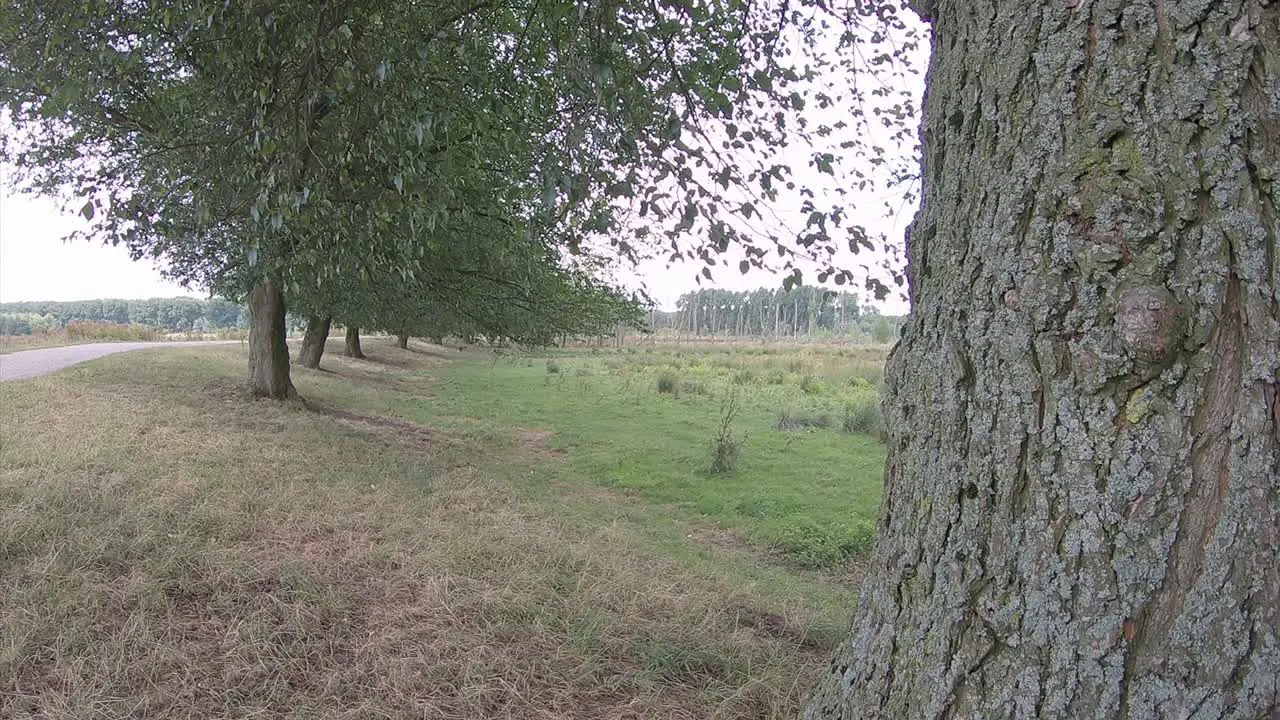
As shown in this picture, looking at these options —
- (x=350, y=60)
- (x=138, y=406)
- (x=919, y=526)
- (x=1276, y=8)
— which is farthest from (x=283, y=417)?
(x=1276, y=8)

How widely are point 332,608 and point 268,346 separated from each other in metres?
10.2

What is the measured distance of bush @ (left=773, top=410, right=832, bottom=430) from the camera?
15521 millimetres

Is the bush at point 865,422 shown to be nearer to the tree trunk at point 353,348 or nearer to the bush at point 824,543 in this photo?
the bush at point 824,543

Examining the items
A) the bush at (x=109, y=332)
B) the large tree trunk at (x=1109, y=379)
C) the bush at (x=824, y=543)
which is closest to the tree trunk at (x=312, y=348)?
the bush at (x=109, y=332)

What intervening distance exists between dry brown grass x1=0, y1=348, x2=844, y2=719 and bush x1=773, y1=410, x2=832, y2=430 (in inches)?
382

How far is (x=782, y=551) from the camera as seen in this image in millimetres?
7195

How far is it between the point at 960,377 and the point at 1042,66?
0.74 m

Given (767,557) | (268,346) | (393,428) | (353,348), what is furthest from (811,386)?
(767,557)

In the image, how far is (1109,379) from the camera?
4.89 ft

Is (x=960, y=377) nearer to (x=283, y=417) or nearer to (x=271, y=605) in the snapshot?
(x=271, y=605)

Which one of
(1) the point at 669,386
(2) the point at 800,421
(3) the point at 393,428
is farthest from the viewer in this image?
(1) the point at 669,386

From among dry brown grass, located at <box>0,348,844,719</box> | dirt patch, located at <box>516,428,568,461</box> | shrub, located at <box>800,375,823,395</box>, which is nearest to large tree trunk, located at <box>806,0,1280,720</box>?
dry brown grass, located at <box>0,348,844,719</box>

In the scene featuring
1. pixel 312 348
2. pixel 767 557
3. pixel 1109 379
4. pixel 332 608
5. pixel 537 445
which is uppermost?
pixel 1109 379

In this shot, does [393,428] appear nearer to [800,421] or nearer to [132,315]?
[800,421]
